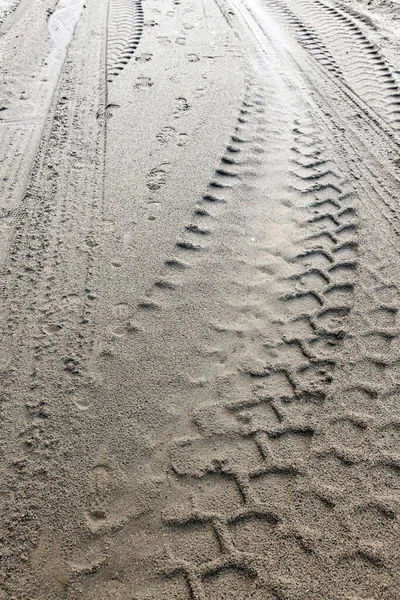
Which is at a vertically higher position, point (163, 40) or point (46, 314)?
point (163, 40)

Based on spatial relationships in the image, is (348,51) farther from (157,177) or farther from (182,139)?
(157,177)

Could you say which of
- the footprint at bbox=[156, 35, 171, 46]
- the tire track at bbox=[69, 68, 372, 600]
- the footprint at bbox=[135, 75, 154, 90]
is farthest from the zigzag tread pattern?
the footprint at bbox=[156, 35, 171, 46]

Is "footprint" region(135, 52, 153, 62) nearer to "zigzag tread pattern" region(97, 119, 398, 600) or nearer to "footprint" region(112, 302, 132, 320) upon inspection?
"footprint" region(112, 302, 132, 320)

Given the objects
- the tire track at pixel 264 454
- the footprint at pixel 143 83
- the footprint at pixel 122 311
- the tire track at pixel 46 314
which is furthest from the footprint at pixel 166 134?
the footprint at pixel 122 311

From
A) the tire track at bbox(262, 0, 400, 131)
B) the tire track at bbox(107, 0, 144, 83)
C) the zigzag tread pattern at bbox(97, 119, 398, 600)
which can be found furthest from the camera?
the tire track at bbox(107, 0, 144, 83)

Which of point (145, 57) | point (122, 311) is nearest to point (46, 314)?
point (122, 311)

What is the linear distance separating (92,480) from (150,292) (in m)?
1.17

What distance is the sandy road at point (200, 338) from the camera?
1.93 metres

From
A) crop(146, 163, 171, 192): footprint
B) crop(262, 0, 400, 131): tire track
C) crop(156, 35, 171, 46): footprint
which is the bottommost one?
crop(146, 163, 171, 192): footprint

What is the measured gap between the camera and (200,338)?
268 cm

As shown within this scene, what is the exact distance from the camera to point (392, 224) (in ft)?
10.8

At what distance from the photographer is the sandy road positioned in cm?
193

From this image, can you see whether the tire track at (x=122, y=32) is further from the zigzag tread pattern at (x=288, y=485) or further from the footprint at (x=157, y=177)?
the zigzag tread pattern at (x=288, y=485)

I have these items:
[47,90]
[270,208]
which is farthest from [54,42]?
[270,208]
